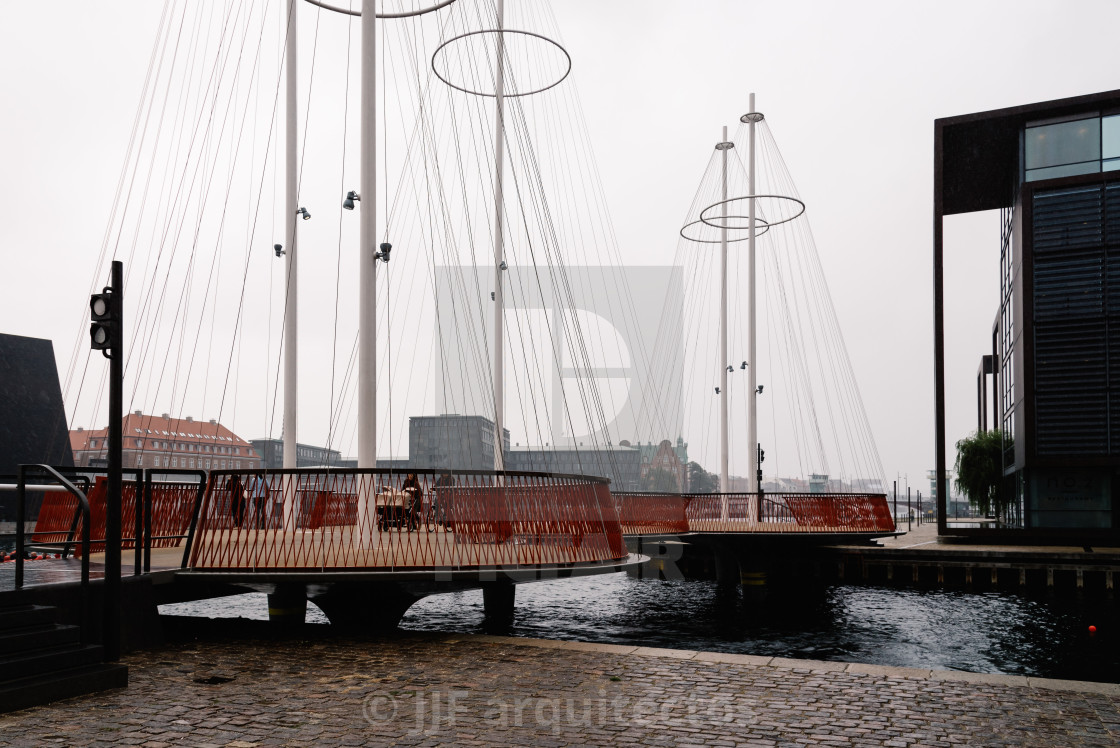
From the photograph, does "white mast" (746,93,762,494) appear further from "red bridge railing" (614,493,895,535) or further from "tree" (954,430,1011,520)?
"tree" (954,430,1011,520)

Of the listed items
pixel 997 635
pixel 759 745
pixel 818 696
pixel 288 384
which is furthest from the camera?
pixel 997 635

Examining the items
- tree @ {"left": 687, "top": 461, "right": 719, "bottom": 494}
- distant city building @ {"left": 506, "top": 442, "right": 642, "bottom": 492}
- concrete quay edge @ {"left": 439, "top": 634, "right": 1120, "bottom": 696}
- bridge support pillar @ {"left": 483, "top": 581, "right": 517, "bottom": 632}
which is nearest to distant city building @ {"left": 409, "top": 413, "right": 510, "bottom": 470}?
distant city building @ {"left": 506, "top": 442, "right": 642, "bottom": 492}

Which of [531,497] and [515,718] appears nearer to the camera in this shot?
[515,718]

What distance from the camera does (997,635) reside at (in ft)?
68.6

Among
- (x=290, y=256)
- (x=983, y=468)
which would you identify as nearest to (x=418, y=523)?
(x=290, y=256)

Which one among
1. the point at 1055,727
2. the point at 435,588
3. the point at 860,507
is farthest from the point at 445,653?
the point at 860,507

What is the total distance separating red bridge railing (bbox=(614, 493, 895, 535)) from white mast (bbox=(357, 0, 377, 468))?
1444cm

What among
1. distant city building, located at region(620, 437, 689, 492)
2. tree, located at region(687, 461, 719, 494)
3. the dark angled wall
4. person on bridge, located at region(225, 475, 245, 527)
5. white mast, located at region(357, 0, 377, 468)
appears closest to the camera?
person on bridge, located at region(225, 475, 245, 527)

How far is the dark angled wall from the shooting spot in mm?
47312

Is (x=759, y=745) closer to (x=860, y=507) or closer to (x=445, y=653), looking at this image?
(x=445, y=653)

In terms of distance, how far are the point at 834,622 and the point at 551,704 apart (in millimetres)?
17629

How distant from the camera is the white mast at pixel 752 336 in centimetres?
3291

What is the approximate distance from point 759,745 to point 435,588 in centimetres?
614

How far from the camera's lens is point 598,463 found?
2075cm
